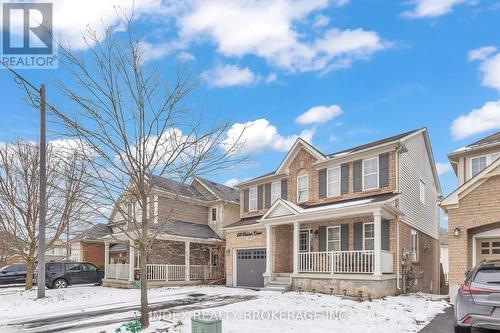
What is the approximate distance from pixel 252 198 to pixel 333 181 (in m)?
6.16

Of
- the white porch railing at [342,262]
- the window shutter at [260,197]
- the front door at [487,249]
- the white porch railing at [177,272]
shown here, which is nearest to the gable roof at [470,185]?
the front door at [487,249]

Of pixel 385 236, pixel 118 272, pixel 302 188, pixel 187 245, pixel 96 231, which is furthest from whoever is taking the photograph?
pixel 187 245

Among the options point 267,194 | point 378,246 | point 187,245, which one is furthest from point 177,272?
point 378,246

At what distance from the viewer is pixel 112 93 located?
884 cm

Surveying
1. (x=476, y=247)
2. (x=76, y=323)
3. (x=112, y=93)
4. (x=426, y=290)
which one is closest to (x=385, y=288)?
(x=476, y=247)

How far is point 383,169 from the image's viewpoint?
57.9 feet

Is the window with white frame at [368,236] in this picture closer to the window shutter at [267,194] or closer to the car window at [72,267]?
the window shutter at [267,194]

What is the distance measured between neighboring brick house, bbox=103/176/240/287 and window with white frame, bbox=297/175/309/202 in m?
5.44

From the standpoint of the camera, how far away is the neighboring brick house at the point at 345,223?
1622 centimetres

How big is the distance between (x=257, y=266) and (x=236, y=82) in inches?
401

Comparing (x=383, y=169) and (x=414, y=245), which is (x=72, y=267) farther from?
(x=414, y=245)

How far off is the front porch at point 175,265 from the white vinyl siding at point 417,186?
39.1 ft

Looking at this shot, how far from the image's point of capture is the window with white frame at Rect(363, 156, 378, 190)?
18000 millimetres

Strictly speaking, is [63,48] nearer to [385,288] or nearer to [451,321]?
[451,321]
